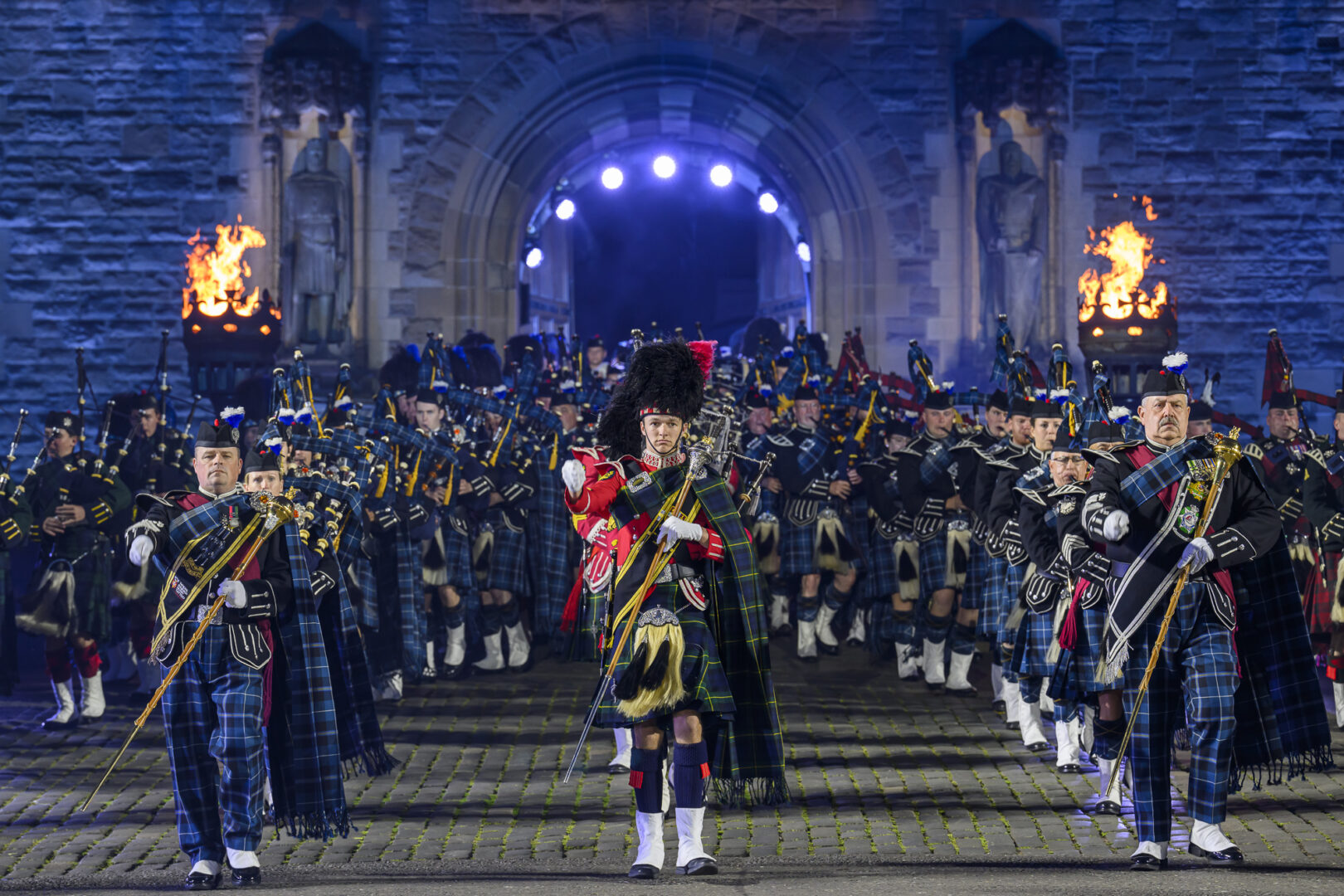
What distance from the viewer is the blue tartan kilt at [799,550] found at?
440 inches

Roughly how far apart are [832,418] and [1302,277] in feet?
18.6

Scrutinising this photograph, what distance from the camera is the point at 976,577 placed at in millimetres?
9695

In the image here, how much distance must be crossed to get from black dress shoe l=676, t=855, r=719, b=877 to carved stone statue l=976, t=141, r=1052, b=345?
10.0 m

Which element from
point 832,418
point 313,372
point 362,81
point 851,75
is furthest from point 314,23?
point 832,418

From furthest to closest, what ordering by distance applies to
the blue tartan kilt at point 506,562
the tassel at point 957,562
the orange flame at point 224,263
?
1. the orange flame at point 224,263
2. the blue tartan kilt at point 506,562
3. the tassel at point 957,562

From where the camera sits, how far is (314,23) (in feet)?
49.5

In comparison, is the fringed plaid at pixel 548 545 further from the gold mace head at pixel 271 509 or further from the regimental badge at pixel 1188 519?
the regimental badge at pixel 1188 519

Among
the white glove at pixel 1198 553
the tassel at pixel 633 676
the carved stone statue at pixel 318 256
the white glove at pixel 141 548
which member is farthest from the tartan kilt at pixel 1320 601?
the carved stone statue at pixel 318 256

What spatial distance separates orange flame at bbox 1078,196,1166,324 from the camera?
43.9 ft

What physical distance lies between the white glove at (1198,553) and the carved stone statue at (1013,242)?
9.34 metres

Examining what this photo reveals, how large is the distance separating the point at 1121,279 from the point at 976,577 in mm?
5889

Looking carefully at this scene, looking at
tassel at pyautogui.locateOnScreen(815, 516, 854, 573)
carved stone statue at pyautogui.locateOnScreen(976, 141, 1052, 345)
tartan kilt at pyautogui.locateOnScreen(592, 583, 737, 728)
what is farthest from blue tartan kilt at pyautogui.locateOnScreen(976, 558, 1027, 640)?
carved stone statue at pyautogui.locateOnScreen(976, 141, 1052, 345)

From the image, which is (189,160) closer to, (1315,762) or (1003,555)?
(1003,555)

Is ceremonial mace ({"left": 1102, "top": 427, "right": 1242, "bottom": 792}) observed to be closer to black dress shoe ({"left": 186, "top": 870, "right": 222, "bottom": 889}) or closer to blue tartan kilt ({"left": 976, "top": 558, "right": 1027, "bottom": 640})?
blue tartan kilt ({"left": 976, "top": 558, "right": 1027, "bottom": 640})
